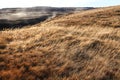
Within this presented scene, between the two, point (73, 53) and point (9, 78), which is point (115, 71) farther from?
point (9, 78)

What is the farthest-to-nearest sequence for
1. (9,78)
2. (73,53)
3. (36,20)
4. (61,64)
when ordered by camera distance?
(36,20) → (73,53) → (61,64) → (9,78)

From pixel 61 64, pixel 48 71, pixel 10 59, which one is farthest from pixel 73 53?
pixel 10 59

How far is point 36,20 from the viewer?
132ft

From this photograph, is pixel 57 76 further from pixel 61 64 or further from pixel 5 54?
pixel 5 54

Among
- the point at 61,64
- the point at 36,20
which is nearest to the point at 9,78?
the point at 61,64

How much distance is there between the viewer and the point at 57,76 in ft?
40.0

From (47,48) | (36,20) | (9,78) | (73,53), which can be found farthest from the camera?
(36,20)

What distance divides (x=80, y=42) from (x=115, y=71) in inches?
183

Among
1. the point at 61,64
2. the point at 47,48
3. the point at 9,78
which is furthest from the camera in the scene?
the point at 47,48

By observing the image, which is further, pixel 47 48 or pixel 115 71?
pixel 47 48

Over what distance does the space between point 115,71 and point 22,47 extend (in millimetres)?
6758

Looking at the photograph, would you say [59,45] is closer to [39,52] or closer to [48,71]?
[39,52]

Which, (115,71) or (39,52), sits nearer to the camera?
(115,71)

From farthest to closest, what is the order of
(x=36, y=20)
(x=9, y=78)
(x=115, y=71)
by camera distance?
(x=36, y=20), (x=115, y=71), (x=9, y=78)
